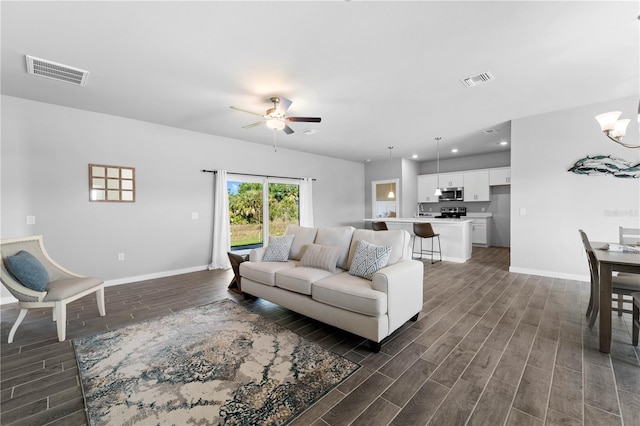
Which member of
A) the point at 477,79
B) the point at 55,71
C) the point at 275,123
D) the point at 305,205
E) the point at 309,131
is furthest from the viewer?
the point at 305,205

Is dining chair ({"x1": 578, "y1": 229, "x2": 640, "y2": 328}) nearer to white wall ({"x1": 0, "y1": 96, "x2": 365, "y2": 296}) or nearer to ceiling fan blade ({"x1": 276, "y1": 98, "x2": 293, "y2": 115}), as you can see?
ceiling fan blade ({"x1": 276, "y1": 98, "x2": 293, "y2": 115})

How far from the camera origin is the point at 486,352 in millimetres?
2250

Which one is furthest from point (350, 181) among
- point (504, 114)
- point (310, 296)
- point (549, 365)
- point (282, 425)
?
point (282, 425)

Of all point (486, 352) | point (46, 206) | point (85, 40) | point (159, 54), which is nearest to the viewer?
point (486, 352)

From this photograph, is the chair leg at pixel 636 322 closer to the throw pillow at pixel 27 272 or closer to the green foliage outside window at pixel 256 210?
the throw pillow at pixel 27 272

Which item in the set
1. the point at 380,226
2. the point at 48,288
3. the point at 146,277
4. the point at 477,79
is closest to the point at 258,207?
the point at 146,277

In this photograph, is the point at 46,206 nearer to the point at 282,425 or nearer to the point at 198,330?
the point at 198,330

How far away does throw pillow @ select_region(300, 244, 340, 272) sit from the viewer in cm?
307

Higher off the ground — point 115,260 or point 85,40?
point 85,40

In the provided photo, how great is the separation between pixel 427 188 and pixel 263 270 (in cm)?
708

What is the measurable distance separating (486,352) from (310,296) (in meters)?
1.64

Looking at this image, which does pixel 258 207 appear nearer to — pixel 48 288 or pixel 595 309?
pixel 48 288

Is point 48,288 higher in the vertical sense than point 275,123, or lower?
lower

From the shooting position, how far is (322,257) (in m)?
3.14
